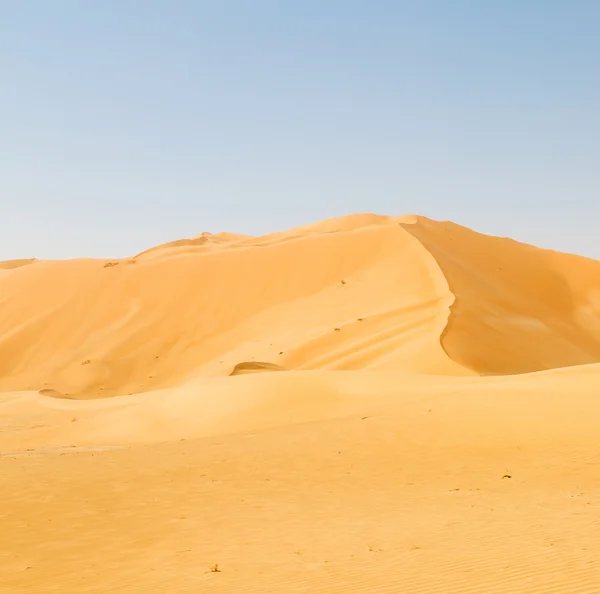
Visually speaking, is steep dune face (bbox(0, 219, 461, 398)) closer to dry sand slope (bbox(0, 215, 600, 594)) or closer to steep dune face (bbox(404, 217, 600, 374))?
dry sand slope (bbox(0, 215, 600, 594))

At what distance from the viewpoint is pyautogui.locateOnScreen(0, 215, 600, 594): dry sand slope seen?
24.7 ft

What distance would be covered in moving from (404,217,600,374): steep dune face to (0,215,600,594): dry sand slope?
166 millimetres

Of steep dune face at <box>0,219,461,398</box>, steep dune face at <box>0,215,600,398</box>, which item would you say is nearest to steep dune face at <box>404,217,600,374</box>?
steep dune face at <box>0,215,600,398</box>

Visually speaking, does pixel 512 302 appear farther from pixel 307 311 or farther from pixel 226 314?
pixel 226 314

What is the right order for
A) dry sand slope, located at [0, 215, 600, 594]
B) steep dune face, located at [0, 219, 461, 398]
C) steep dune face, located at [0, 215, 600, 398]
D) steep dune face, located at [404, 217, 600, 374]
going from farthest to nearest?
steep dune face, located at [0, 219, 461, 398] < steep dune face, located at [0, 215, 600, 398] < steep dune face, located at [404, 217, 600, 374] < dry sand slope, located at [0, 215, 600, 594]

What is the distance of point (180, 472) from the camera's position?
1243 centimetres

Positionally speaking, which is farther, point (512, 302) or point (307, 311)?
point (512, 302)

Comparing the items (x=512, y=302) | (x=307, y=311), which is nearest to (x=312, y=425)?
(x=307, y=311)

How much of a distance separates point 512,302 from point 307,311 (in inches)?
389

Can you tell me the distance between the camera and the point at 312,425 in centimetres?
1600

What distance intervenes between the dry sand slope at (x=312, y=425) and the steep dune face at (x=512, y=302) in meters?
0.17

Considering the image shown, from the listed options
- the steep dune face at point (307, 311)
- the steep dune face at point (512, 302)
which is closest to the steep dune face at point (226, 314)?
the steep dune face at point (307, 311)

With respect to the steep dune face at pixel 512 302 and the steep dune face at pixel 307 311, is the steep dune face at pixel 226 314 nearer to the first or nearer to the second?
the steep dune face at pixel 307 311

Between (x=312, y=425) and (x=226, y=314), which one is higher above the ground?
(x=226, y=314)
